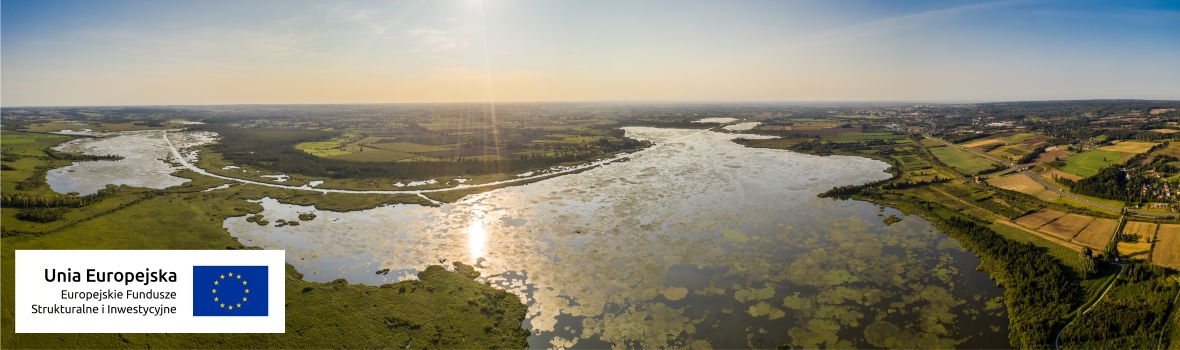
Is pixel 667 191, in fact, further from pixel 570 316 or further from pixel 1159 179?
pixel 1159 179

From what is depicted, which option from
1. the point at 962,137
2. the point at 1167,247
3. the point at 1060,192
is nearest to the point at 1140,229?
the point at 1167,247

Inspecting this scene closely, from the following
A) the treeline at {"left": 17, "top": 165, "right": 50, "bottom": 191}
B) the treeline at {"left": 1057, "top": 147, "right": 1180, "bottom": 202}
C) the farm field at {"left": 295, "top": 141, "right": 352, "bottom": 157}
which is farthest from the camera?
the farm field at {"left": 295, "top": 141, "right": 352, "bottom": 157}

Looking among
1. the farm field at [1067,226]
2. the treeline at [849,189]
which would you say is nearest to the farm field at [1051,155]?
the treeline at [849,189]

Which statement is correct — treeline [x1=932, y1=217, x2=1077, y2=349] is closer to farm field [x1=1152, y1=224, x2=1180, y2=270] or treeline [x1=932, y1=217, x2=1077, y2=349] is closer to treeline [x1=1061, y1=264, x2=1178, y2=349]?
treeline [x1=1061, y1=264, x2=1178, y2=349]

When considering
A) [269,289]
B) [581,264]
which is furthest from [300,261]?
[581,264]

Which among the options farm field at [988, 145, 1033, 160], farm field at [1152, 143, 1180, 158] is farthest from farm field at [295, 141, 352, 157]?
farm field at [1152, 143, 1180, 158]

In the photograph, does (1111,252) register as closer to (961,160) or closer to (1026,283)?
(1026,283)

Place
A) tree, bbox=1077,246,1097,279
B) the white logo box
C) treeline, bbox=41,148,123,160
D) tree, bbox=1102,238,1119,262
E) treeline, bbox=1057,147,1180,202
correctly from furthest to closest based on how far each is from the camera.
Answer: treeline, bbox=41,148,123,160 → treeline, bbox=1057,147,1180,202 → tree, bbox=1102,238,1119,262 → tree, bbox=1077,246,1097,279 → the white logo box
